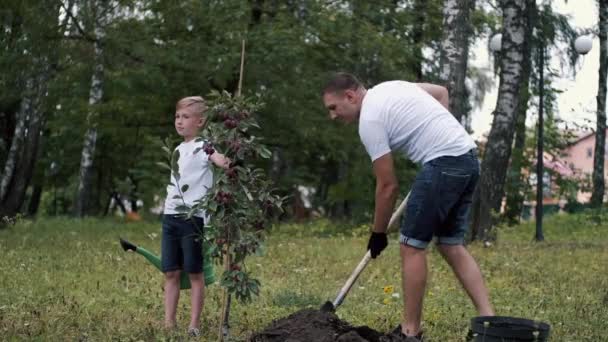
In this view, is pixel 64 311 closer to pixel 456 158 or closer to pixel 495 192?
pixel 456 158

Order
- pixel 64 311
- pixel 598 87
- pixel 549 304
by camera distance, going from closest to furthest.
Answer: pixel 64 311 → pixel 549 304 → pixel 598 87

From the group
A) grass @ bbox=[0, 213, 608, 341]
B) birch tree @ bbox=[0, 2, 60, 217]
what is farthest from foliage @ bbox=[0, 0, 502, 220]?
grass @ bbox=[0, 213, 608, 341]

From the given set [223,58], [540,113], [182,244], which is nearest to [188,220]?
[182,244]

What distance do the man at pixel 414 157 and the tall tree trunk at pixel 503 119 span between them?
767 centimetres

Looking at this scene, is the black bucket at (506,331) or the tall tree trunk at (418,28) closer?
the black bucket at (506,331)

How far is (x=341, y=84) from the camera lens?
495 cm

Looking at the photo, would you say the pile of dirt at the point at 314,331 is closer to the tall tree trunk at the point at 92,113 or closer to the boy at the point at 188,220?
the boy at the point at 188,220

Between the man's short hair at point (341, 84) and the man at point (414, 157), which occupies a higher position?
the man's short hair at point (341, 84)

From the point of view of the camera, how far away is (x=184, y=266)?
5496 mm

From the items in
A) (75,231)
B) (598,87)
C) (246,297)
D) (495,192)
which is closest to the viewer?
(246,297)

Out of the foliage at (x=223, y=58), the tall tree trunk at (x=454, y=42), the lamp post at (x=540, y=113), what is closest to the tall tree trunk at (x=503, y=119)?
the tall tree trunk at (x=454, y=42)

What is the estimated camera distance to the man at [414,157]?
4.81m

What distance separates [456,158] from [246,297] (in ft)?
4.49

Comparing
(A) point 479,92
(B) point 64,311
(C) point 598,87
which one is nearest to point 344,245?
(B) point 64,311
